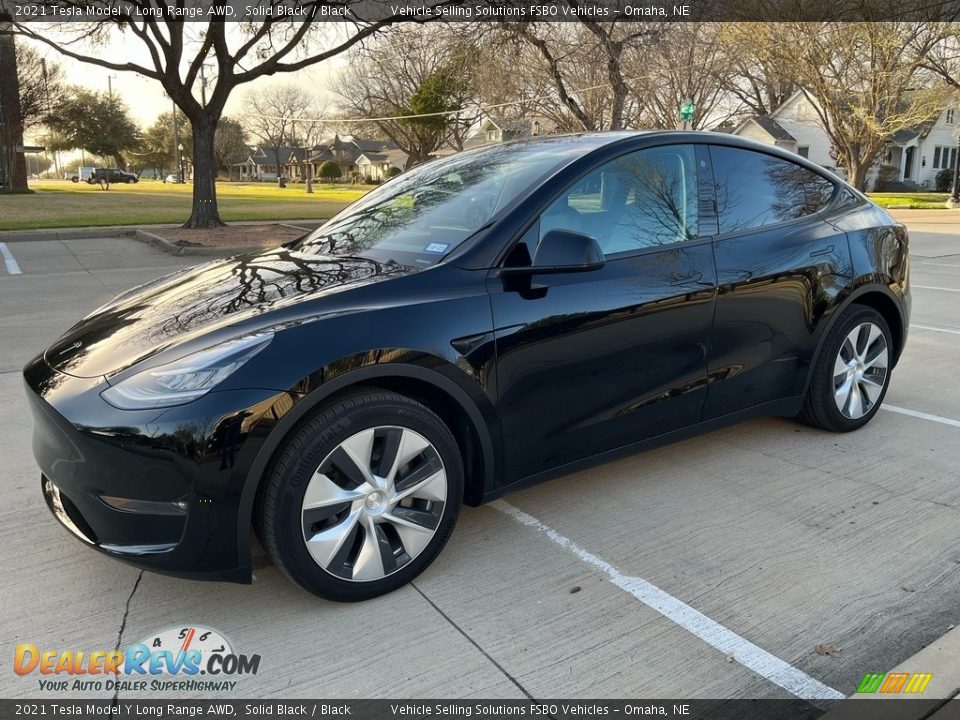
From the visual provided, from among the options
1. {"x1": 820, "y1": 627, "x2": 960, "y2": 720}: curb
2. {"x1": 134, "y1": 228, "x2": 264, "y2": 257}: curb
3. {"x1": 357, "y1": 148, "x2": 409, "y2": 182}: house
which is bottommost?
{"x1": 820, "y1": 627, "x2": 960, "y2": 720}: curb

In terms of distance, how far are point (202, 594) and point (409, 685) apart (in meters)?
0.97

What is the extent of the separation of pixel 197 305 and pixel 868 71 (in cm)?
3243

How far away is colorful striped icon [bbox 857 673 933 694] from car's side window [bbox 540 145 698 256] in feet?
6.12

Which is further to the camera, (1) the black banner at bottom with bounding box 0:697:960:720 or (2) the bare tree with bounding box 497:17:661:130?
(2) the bare tree with bounding box 497:17:661:130

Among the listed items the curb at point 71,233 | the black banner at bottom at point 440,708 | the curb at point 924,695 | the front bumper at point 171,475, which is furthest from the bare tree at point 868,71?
the front bumper at point 171,475

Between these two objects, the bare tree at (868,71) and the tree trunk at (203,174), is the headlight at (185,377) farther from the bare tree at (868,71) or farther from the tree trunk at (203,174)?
the bare tree at (868,71)

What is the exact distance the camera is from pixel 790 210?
406 centimetres

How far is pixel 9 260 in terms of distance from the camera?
1273cm

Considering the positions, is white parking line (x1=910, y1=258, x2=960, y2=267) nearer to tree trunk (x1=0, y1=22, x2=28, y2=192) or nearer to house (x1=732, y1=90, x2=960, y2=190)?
house (x1=732, y1=90, x2=960, y2=190)

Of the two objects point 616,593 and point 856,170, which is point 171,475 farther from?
point 856,170

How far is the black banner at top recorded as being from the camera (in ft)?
52.4

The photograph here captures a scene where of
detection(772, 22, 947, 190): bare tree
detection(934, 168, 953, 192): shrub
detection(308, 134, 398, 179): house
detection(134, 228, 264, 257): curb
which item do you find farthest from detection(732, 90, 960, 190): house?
detection(308, 134, 398, 179): house

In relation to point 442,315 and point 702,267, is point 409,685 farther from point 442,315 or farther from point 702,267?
point 702,267

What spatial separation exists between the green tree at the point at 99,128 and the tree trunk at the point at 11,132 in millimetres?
21378
